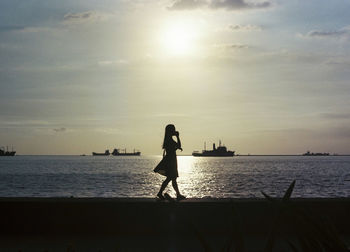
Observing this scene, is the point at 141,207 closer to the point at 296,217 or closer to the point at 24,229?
the point at 24,229

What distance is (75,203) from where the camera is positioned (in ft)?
29.0

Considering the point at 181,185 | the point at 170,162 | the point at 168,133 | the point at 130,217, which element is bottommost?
the point at 181,185

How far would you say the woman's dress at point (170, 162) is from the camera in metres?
9.86

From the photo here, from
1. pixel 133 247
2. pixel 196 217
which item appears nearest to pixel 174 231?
pixel 196 217

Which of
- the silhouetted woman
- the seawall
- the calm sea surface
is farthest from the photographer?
the calm sea surface

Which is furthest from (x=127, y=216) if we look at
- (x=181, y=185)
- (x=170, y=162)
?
(x=181, y=185)

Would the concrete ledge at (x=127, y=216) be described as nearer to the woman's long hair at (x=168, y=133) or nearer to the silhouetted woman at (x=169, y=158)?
the silhouetted woman at (x=169, y=158)

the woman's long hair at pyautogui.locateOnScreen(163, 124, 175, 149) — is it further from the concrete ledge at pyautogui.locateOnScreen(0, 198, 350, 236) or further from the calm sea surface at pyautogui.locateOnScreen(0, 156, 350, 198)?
the calm sea surface at pyautogui.locateOnScreen(0, 156, 350, 198)

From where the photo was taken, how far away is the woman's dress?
9859 millimetres

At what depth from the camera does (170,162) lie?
9.88 meters

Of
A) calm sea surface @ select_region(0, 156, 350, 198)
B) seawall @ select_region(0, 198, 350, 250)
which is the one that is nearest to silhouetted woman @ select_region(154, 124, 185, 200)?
seawall @ select_region(0, 198, 350, 250)

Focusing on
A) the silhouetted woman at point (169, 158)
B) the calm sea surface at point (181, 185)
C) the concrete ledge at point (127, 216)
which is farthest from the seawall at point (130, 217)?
the calm sea surface at point (181, 185)

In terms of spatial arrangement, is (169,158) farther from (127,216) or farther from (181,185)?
(181,185)

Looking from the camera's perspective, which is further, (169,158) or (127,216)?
(169,158)
